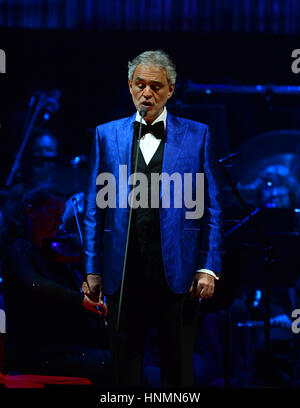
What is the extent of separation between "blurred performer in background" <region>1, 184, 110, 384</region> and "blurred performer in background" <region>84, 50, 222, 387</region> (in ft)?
1.79

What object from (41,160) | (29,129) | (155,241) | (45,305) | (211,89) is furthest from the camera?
(29,129)

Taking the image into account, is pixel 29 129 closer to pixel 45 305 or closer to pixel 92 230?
pixel 45 305

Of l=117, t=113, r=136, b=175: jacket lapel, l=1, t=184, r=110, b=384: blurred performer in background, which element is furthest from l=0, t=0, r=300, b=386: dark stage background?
l=117, t=113, r=136, b=175: jacket lapel

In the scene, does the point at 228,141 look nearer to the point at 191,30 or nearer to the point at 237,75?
the point at 237,75

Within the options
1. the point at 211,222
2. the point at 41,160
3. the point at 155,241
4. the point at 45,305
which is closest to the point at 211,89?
the point at 41,160

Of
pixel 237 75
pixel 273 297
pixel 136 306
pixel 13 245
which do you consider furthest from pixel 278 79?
pixel 136 306

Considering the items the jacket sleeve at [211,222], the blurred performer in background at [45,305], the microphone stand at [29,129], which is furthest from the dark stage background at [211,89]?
the jacket sleeve at [211,222]

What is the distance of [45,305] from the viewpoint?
Result: 339cm

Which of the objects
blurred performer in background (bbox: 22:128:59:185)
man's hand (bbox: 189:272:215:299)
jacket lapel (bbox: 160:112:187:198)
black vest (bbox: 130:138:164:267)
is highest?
blurred performer in background (bbox: 22:128:59:185)

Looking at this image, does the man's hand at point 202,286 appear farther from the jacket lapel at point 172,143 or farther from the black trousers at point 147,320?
the jacket lapel at point 172,143

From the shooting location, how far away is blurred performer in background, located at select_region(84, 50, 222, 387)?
8.77 feet

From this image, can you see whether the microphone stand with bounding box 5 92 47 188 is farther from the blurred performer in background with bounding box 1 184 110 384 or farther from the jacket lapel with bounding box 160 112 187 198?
the jacket lapel with bounding box 160 112 187 198

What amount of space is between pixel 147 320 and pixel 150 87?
35.9 inches

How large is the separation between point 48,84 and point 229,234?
9.72 feet
